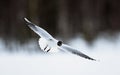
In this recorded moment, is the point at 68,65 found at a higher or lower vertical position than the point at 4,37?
lower

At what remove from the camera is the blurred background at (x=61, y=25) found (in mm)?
3781

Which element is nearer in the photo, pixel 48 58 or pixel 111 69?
pixel 111 69

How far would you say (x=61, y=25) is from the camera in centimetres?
492

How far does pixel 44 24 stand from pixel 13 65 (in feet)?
5.45

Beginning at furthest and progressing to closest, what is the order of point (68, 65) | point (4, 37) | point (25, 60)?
point (4, 37) < point (25, 60) < point (68, 65)

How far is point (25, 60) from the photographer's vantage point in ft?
10.6

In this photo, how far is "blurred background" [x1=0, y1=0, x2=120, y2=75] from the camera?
378 centimetres

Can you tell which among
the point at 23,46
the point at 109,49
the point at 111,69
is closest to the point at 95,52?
the point at 109,49

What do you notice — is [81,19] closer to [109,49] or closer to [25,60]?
[109,49]

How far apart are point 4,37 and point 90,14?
3.69 feet

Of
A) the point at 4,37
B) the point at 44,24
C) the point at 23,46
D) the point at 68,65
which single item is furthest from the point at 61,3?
the point at 68,65

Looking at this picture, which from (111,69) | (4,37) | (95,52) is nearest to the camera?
(111,69)

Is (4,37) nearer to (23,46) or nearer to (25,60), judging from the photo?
(23,46)

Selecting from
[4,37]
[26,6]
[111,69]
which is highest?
[26,6]
